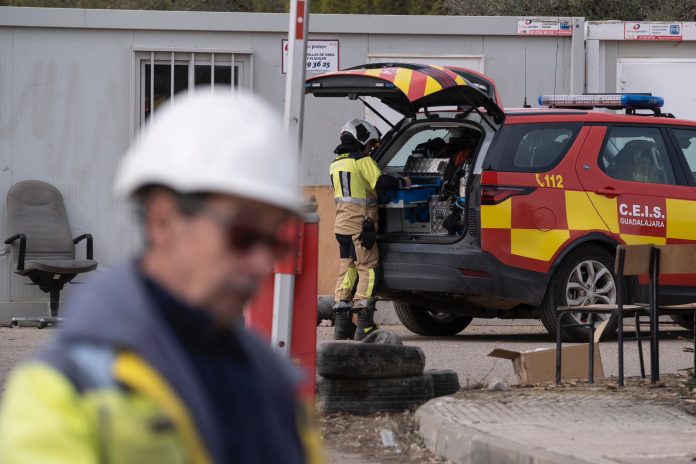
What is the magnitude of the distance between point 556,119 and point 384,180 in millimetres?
1478

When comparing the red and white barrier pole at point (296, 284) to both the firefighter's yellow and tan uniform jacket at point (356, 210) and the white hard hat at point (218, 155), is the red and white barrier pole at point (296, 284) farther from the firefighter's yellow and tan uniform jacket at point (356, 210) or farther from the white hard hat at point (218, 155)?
the white hard hat at point (218, 155)

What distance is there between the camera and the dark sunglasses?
5.33 ft

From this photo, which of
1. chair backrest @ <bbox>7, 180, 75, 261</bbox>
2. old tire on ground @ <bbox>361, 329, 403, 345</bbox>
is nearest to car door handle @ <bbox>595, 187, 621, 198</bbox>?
old tire on ground @ <bbox>361, 329, 403, 345</bbox>

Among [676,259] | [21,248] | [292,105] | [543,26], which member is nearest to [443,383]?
[676,259]

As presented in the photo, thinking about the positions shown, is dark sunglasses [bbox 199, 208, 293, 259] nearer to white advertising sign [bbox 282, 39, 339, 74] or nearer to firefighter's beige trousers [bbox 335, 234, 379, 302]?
firefighter's beige trousers [bbox 335, 234, 379, 302]

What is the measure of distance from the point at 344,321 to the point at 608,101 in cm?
298

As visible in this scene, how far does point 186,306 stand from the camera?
64.0 inches

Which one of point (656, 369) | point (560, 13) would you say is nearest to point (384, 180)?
point (656, 369)

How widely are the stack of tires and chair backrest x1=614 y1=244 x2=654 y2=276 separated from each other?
151cm

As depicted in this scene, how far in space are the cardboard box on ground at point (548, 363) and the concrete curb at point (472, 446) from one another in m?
1.70

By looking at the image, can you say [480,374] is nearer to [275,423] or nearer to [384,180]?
[384,180]

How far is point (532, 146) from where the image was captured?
435 inches

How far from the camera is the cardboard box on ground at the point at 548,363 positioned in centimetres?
855

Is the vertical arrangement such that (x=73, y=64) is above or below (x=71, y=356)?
above
